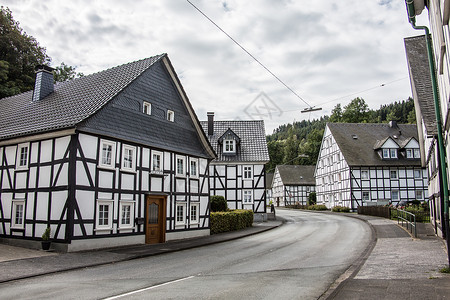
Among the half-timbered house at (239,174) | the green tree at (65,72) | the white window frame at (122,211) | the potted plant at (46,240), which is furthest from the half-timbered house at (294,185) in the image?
the potted plant at (46,240)

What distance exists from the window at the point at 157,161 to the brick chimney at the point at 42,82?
24.0 ft

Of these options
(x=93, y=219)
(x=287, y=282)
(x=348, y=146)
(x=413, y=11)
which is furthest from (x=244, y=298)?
(x=348, y=146)

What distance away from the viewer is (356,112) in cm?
6625

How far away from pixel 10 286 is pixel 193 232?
1317 centimetres

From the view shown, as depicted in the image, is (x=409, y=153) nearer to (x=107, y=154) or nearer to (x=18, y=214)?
(x=107, y=154)

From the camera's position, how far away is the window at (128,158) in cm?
1742

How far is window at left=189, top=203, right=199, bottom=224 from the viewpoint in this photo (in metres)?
21.8

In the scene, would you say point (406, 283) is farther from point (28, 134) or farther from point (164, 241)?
point (28, 134)

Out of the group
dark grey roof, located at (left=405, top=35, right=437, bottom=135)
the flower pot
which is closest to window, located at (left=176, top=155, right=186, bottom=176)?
the flower pot

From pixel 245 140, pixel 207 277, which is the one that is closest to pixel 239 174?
pixel 245 140

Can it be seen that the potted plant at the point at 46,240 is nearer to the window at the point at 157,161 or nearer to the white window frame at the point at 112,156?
the white window frame at the point at 112,156

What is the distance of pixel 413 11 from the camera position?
9.32 m

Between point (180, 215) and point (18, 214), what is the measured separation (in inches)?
315

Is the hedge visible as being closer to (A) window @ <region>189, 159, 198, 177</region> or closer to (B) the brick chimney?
(A) window @ <region>189, 159, 198, 177</region>
